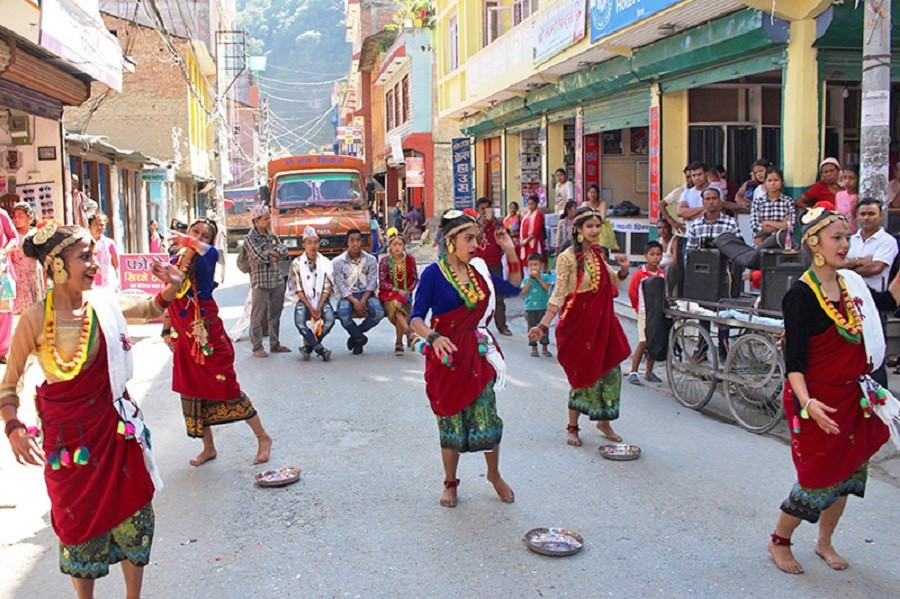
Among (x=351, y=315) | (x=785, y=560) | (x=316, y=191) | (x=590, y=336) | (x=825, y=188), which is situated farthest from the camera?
(x=316, y=191)

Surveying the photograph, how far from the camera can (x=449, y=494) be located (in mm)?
5520

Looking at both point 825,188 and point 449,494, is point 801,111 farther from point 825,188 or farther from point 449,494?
point 449,494

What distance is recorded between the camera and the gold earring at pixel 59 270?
3.81 meters

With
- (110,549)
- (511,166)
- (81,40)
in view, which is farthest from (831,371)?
(511,166)

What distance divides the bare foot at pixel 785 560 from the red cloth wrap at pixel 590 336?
2386 millimetres

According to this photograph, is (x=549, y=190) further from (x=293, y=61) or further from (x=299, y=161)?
(x=293, y=61)

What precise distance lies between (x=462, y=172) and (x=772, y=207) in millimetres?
19662

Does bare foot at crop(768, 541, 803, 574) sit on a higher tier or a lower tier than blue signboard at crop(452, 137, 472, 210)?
lower

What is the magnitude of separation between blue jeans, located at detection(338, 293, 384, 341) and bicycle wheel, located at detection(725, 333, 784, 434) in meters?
4.88

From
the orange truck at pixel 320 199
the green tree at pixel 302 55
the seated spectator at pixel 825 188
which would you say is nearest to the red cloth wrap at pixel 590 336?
the seated spectator at pixel 825 188

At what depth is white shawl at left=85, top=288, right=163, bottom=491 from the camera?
387 cm

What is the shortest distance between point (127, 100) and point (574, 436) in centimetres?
3331

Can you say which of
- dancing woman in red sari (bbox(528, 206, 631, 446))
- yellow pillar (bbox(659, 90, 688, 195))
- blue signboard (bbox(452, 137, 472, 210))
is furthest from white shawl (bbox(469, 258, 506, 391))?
blue signboard (bbox(452, 137, 472, 210))

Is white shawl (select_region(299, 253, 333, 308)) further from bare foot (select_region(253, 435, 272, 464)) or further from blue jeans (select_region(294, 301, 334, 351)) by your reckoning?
bare foot (select_region(253, 435, 272, 464))
